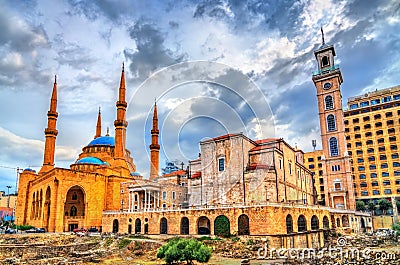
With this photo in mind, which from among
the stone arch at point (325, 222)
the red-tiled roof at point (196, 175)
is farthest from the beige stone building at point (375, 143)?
the red-tiled roof at point (196, 175)

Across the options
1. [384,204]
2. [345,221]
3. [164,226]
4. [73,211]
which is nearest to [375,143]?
[384,204]

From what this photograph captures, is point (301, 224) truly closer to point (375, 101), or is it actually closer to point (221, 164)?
point (221, 164)

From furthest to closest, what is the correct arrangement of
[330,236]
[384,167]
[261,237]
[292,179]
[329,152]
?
[384,167], [329,152], [292,179], [330,236], [261,237]

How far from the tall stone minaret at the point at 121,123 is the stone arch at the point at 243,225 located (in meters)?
30.9

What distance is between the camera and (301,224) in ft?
121

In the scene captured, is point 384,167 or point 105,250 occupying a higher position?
point 384,167

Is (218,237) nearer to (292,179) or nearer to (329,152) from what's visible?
(292,179)

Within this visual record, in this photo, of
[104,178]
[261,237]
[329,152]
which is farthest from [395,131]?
[104,178]

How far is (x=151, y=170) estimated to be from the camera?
6500 cm

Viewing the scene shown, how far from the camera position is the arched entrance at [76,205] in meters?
51.1

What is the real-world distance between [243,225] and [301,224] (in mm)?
7398

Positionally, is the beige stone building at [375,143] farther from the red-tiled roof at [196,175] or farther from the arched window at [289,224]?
the red-tiled roof at [196,175]

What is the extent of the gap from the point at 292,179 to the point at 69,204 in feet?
123

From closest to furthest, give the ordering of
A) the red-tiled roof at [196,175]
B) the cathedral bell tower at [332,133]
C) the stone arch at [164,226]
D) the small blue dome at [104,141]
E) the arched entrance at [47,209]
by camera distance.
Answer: the stone arch at [164,226] → the red-tiled roof at [196,175] → the arched entrance at [47,209] → the cathedral bell tower at [332,133] → the small blue dome at [104,141]
